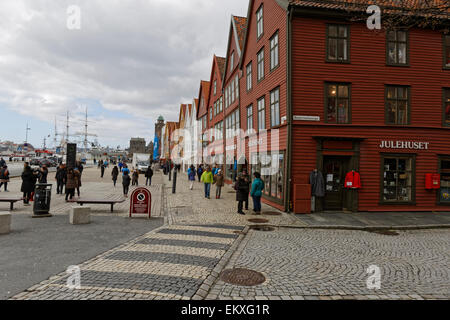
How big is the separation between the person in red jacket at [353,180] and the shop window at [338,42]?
5.33 metres

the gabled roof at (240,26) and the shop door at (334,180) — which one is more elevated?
the gabled roof at (240,26)

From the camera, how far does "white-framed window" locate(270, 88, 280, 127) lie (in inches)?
528

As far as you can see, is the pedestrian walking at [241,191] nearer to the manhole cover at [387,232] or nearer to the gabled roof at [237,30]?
the manhole cover at [387,232]

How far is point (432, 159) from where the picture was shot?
12.8 m

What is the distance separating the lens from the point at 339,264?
5.85m

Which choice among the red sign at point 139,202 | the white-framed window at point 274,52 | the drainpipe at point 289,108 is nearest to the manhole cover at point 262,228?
the drainpipe at point 289,108

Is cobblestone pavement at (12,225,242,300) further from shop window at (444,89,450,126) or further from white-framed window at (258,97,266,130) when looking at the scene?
shop window at (444,89,450,126)

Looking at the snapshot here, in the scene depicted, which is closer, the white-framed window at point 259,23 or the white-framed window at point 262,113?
the white-framed window at point 262,113

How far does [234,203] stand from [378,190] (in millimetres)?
6950

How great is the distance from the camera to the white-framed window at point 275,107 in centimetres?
1342

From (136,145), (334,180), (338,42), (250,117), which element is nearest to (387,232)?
(334,180)

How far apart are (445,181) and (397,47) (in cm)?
688

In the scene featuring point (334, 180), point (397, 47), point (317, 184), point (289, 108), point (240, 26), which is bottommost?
point (317, 184)

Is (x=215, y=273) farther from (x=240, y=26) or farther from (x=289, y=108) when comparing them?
(x=240, y=26)
